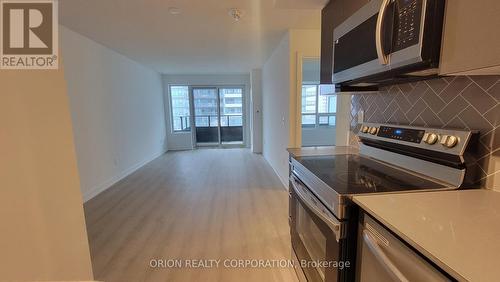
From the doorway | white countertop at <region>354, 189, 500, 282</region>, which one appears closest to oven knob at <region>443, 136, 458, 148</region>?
white countertop at <region>354, 189, 500, 282</region>

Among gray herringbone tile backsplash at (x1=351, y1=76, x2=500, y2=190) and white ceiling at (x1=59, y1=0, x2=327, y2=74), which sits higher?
white ceiling at (x1=59, y1=0, x2=327, y2=74)

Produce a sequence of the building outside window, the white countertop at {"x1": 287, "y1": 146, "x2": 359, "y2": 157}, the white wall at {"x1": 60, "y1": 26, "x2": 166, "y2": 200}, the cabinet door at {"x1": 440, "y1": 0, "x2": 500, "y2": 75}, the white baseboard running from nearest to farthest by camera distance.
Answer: the cabinet door at {"x1": 440, "y1": 0, "x2": 500, "y2": 75}
the white countertop at {"x1": 287, "y1": 146, "x2": 359, "y2": 157}
the white wall at {"x1": 60, "y1": 26, "x2": 166, "y2": 200}
the white baseboard
the building outside window

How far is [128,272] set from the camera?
1.84 metres

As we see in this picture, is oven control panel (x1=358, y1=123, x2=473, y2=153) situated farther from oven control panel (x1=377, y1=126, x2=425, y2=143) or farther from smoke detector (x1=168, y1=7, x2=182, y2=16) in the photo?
smoke detector (x1=168, y1=7, x2=182, y2=16)

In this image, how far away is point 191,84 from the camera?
704cm

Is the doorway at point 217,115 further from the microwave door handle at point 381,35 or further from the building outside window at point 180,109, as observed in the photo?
the microwave door handle at point 381,35

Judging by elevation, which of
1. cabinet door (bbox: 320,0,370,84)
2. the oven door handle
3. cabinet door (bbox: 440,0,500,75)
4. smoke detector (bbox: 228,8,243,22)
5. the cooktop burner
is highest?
smoke detector (bbox: 228,8,243,22)

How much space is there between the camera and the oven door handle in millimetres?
999

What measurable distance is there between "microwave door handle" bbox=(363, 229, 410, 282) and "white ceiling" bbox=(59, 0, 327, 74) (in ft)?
5.54

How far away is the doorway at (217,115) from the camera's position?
7203 millimetres

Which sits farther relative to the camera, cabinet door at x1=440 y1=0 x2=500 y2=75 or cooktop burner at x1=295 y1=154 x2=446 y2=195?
cooktop burner at x1=295 y1=154 x2=446 y2=195

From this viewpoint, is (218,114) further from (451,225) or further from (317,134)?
(451,225)

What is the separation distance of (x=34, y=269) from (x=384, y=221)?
5.00ft

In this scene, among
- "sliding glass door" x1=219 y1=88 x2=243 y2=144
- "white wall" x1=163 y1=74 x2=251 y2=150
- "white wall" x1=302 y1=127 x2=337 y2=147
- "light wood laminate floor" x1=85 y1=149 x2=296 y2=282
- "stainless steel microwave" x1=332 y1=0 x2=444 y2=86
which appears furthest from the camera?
"sliding glass door" x1=219 y1=88 x2=243 y2=144
